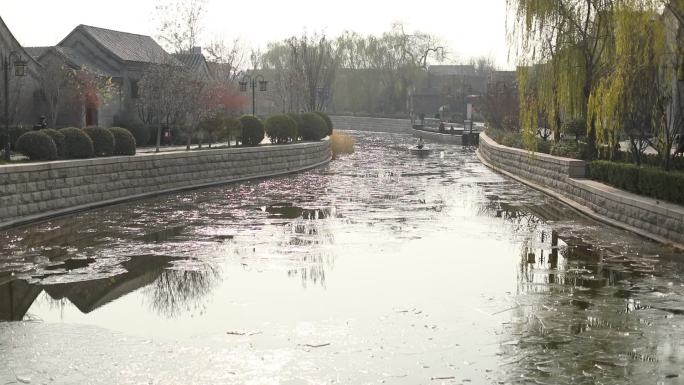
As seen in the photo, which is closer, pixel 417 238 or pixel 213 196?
pixel 417 238

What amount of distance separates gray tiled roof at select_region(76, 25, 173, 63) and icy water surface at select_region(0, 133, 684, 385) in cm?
2726

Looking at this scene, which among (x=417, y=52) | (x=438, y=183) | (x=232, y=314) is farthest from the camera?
(x=417, y=52)

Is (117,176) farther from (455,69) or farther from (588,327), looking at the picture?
(455,69)

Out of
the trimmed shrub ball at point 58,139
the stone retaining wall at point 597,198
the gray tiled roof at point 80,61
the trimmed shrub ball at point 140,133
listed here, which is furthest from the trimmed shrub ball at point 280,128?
the trimmed shrub ball at point 58,139

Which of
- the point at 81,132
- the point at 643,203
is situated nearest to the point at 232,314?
the point at 643,203

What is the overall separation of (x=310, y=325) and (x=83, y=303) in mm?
3005

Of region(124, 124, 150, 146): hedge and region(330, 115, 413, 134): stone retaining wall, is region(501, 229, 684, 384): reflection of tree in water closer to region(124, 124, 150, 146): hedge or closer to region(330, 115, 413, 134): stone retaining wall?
region(124, 124, 150, 146): hedge

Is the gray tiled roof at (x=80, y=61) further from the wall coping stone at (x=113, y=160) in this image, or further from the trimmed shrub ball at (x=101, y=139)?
the trimmed shrub ball at (x=101, y=139)

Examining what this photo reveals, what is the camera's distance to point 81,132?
20.7m

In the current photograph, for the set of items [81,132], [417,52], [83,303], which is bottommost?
[83,303]

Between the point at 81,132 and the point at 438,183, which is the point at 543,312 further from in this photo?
the point at 438,183

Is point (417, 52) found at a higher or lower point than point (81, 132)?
higher

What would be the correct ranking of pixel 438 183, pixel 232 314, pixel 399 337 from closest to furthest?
pixel 399 337 → pixel 232 314 → pixel 438 183

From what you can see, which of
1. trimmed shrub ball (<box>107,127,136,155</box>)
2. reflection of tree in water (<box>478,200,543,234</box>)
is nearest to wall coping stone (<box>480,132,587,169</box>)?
reflection of tree in water (<box>478,200,543,234</box>)
